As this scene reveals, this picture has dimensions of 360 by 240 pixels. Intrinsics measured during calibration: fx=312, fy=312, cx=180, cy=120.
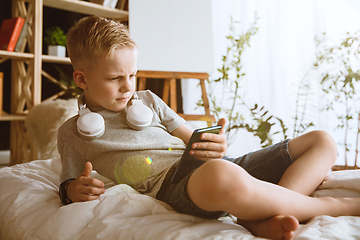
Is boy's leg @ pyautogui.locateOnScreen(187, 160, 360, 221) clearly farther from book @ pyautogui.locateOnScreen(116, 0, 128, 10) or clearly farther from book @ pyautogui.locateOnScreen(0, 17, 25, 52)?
book @ pyautogui.locateOnScreen(116, 0, 128, 10)

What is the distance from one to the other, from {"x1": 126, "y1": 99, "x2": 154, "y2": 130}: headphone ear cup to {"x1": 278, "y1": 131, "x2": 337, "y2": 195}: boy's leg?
415 millimetres

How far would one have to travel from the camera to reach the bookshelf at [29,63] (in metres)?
2.23

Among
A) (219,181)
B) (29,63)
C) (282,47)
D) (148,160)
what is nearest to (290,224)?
(219,181)

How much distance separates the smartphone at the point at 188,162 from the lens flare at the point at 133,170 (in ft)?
0.38

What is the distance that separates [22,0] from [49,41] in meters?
0.36

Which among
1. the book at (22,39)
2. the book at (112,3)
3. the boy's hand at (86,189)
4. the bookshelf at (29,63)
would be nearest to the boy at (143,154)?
the boy's hand at (86,189)

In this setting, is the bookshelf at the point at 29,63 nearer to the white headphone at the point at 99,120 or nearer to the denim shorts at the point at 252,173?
the white headphone at the point at 99,120

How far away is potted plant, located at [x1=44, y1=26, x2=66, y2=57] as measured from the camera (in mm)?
2438

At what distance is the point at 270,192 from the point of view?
0.67m

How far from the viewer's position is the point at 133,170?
34.8 inches

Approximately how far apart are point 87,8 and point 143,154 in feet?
6.56

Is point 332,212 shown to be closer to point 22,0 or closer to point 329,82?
point 329,82

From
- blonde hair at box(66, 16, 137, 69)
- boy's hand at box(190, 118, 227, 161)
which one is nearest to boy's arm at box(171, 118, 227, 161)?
boy's hand at box(190, 118, 227, 161)

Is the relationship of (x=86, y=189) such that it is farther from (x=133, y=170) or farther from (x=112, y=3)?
(x=112, y=3)
